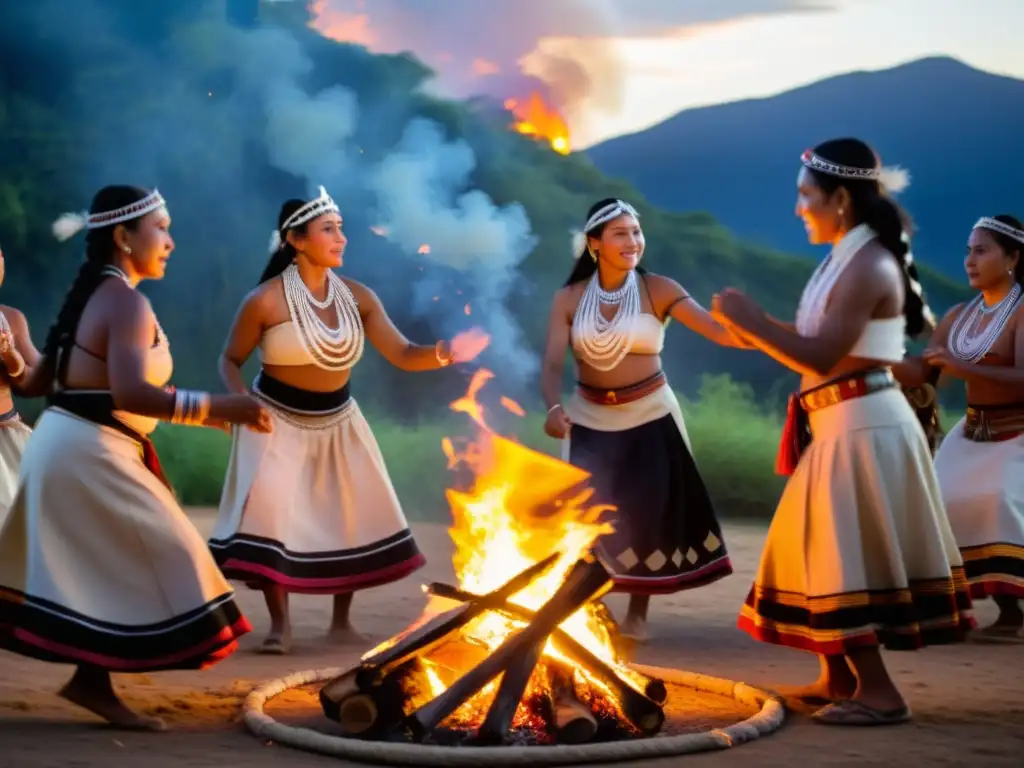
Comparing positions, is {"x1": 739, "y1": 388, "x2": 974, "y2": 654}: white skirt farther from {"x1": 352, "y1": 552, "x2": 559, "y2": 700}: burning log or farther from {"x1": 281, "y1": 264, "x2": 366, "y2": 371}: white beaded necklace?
{"x1": 281, "y1": 264, "x2": 366, "y2": 371}: white beaded necklace

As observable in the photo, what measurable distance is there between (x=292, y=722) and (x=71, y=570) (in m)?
0.82

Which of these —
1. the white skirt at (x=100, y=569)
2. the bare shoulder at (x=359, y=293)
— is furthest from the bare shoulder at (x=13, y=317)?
the white skirt at (x=100, y=569)

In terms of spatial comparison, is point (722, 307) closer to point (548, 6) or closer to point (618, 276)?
point (618, 276)

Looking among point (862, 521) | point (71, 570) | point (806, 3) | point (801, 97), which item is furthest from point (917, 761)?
point (801, 97)

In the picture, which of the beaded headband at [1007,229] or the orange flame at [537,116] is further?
the orange flame at [537,116]

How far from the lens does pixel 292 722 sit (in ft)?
14.4

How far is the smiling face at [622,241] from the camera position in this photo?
6168 millimetres

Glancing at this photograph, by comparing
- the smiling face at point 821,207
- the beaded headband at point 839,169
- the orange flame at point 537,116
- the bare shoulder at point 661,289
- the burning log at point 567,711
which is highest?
the orange flame at point 537,116

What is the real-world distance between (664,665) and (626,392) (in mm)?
1231

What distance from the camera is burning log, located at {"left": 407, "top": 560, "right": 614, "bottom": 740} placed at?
4.05m

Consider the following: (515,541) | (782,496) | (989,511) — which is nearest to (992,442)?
(989,511)

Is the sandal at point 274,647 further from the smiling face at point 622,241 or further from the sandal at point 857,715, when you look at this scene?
the sandal at point 857,715

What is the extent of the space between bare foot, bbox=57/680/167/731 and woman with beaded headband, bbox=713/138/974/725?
1.93 meters

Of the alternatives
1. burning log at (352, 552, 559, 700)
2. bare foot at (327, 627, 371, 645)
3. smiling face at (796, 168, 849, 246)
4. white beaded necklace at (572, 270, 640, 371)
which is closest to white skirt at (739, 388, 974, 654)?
smiling face at (796, 168, 849, 246)
